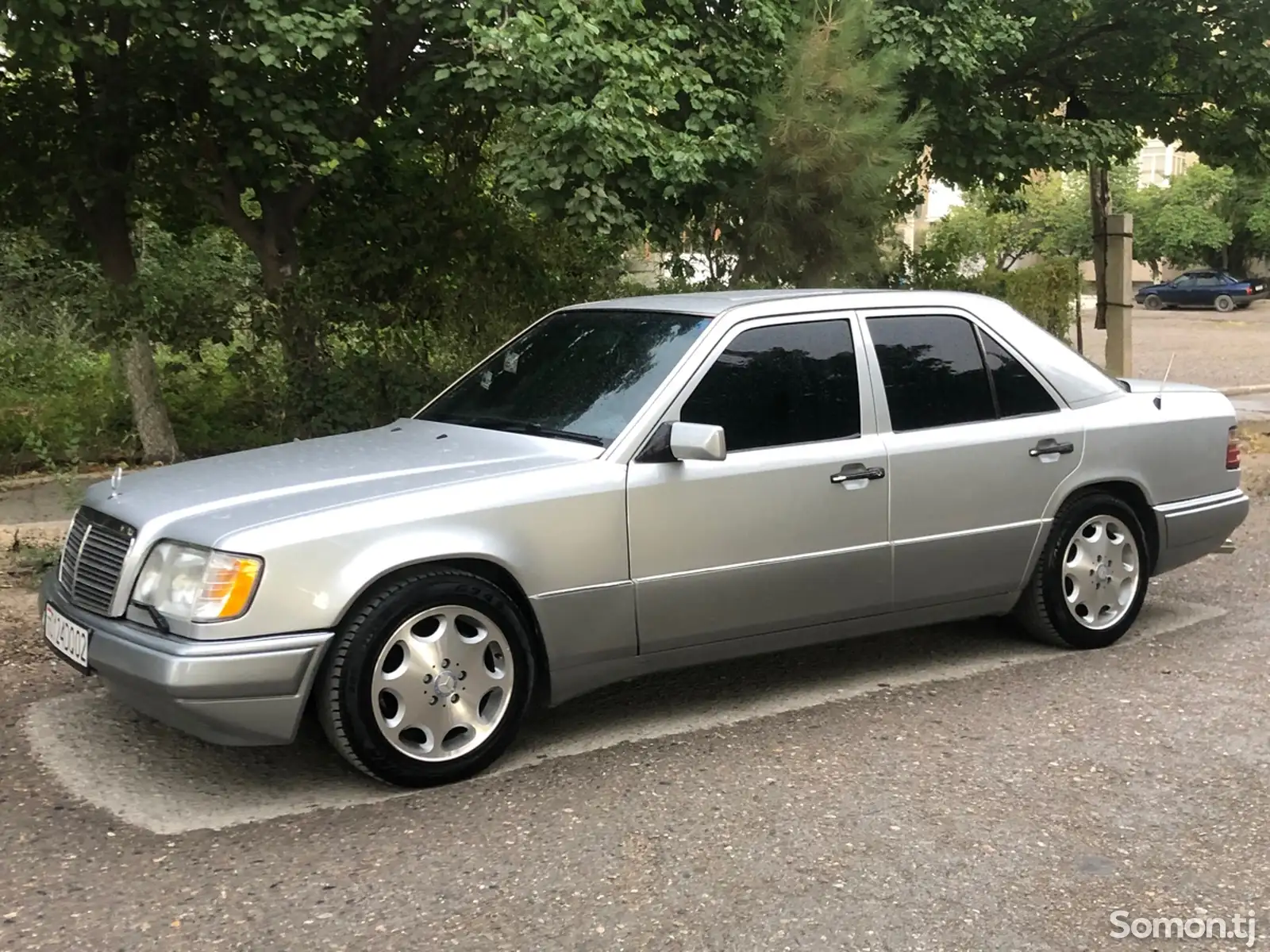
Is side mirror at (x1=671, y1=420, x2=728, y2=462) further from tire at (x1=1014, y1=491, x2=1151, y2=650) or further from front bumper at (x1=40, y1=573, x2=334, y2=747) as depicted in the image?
tire at (x1=1014, y1=491, x2=1151, y2=650)

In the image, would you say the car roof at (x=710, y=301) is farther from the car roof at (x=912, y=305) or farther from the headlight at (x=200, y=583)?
the headlight at (x=200, y=583)

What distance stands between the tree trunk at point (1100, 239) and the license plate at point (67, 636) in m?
10.4

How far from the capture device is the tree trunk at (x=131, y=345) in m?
9.52

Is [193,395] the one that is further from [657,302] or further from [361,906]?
[361,906]

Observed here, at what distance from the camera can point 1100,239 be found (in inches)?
588


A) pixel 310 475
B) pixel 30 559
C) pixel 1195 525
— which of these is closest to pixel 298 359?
pixel 30 559

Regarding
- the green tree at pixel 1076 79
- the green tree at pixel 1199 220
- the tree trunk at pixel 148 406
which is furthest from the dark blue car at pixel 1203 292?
the tree trunk at pixel 148 406

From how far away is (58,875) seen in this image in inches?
138

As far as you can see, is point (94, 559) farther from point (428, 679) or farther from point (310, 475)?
point (428, 679)

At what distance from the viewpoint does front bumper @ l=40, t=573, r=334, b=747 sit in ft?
12.2

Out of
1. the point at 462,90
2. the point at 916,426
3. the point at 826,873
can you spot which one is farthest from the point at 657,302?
the point at 462,90

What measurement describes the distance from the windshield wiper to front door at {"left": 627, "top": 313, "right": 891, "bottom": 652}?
26 cm

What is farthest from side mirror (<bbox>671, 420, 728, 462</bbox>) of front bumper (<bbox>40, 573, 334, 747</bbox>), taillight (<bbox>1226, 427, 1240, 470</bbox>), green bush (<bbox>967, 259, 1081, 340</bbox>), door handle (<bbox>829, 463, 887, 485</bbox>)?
green bush (<bbox>967, 259, 1081, 340</bbox>)

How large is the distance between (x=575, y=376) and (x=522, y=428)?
32 centimetres
